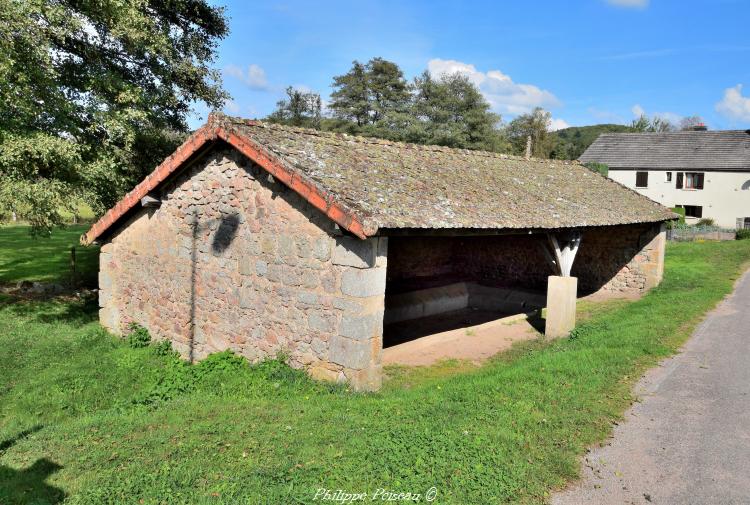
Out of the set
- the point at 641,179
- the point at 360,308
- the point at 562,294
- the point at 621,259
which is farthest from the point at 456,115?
the point at 360,308

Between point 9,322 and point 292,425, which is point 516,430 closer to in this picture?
point 292,425

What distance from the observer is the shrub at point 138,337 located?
32.4 ft

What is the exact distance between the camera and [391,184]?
26.1 ft

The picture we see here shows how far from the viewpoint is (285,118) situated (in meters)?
50.9

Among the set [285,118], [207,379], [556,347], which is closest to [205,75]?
[207,379]

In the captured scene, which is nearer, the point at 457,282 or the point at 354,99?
the point at 457,282

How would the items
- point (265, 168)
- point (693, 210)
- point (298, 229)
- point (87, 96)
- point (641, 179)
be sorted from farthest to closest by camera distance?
point (641, 179), point (693, 210), point (87, 96), point (298, 229), point (265, 168)

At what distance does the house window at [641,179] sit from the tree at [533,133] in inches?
705

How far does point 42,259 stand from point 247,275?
13400mm

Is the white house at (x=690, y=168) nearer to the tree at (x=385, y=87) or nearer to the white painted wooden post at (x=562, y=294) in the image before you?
the tree at (x=385, y=87)

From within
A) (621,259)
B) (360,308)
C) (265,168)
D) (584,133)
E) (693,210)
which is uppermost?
(584,133)

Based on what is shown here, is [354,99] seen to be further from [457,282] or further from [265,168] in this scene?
[265,168]

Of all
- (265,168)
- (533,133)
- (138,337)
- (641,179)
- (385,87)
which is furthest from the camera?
(533,133)

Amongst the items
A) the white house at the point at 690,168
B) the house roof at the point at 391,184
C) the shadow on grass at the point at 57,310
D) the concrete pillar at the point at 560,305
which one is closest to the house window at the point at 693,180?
the white house at the point at 690,168
